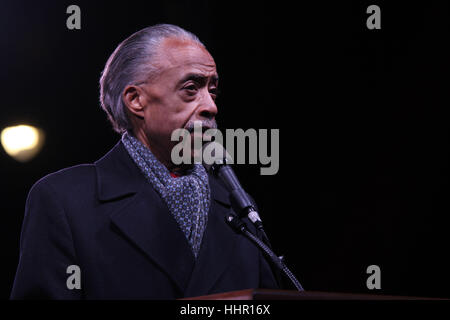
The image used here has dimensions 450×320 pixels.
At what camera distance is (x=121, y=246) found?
75.9 inches

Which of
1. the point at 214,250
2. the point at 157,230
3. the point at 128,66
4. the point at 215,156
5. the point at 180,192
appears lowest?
the point at 214,250

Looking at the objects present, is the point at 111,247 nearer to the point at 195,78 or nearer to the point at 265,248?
the point at 265,248

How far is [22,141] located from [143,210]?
2.32ft

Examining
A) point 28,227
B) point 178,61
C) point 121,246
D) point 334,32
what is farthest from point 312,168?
point 28,227

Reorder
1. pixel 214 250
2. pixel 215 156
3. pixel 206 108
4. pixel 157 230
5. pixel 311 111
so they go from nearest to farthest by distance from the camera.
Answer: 1. pixel 215 156
2. pixel 157 230
3. pixel 214 250
4. pixel 206 108
5. pixel 311 111

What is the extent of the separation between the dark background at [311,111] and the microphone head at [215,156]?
808mm

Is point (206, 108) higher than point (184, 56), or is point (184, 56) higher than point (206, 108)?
point (184, 56)

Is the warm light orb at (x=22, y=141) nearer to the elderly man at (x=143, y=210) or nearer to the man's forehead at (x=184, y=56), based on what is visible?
the elderly man at (x=143, y=210)

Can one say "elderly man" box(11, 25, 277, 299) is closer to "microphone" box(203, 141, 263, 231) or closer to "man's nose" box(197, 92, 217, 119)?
"man's nose" box(197, 92, 217, 119)

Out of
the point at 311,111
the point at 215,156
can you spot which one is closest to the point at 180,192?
the point at 215,156

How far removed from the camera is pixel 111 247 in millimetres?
1916

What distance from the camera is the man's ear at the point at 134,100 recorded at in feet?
7.55

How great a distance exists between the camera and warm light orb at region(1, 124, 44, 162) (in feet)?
7.41
